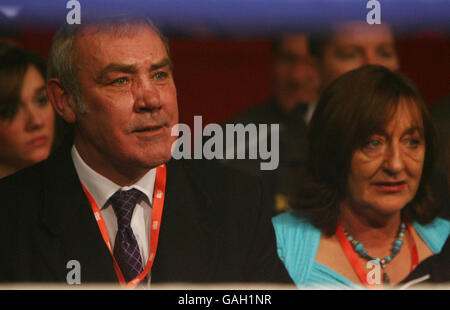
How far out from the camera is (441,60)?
3.09 metres

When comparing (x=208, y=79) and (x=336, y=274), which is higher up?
(x=208, y=79)

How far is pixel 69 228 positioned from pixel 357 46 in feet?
4.65

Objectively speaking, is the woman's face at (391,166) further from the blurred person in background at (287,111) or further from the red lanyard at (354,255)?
the blurred person in background at (287,111)

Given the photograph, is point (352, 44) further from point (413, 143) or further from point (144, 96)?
point (144, 96)

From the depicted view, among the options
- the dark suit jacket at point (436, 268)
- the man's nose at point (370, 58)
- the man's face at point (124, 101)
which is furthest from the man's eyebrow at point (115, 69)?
the dark suit jacket at point (436, 268)

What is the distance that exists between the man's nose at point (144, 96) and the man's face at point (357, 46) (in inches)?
29.9

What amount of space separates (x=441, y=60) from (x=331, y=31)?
0.49 metres

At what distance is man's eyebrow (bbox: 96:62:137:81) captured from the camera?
285 cm

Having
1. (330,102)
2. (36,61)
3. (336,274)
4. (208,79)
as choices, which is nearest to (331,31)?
(330,102)

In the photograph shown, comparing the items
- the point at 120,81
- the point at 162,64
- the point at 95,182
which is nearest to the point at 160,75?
the point at 162,64

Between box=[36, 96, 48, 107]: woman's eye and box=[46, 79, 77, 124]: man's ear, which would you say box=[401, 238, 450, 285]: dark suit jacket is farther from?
box=[36, 96, 48, 107]: woman's eye

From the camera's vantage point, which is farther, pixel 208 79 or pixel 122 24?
pixel 208 79

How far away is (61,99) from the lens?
2922mm
